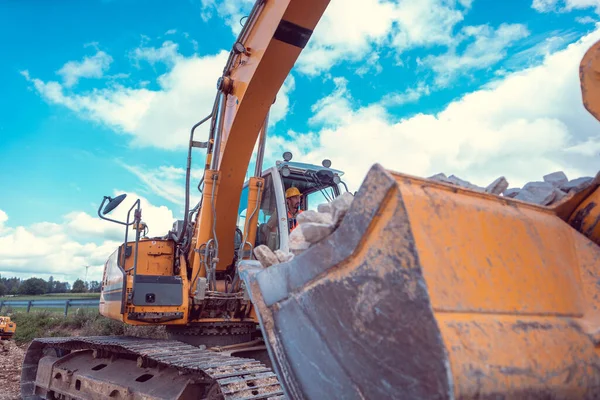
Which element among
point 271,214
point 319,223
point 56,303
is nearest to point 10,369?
point 271,214

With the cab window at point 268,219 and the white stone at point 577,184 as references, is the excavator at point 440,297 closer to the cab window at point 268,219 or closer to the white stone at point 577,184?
the white stone at point 577,184

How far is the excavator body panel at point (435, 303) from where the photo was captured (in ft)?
4.10

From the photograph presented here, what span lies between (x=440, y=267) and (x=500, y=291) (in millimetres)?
260

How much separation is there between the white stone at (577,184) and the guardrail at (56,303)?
1727 centimetres

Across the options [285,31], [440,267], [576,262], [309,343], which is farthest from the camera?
[285,31]

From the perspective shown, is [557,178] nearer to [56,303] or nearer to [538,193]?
[538,193]

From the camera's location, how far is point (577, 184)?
188cm

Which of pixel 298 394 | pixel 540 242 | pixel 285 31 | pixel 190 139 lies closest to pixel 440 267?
pixel 540 242

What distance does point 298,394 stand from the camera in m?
1.67

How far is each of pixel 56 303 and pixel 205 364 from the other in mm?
17415

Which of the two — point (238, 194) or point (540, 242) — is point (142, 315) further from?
point (540, 242)

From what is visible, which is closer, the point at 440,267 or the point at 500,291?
the point at 440,267

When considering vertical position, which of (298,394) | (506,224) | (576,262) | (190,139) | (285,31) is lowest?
(298,394)

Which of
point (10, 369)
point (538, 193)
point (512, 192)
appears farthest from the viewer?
point (10, 369)
